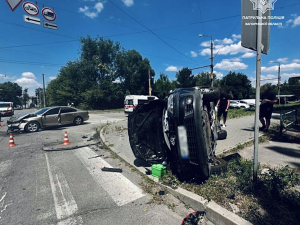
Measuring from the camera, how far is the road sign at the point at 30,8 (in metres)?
7.93

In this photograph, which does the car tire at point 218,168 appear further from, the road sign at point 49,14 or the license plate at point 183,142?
the road sign at point 49,14

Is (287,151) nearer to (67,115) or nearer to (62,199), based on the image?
(62,199)

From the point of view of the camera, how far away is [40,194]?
3.24 m

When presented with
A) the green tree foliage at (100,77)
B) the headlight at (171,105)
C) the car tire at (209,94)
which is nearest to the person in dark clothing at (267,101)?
the car tire at (209,94)

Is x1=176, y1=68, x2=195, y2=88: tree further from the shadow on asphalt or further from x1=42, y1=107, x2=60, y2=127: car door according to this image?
the shadow on asphalt

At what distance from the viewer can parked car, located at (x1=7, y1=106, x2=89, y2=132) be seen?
9.53 metres

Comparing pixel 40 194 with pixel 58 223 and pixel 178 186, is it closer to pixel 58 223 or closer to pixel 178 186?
pixel 58 223

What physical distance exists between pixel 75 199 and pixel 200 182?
2.31 m

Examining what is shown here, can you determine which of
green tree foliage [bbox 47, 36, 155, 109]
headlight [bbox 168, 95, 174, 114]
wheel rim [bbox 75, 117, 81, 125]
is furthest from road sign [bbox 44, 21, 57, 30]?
green tree foliage [bbox 47, 36, 155, 109]

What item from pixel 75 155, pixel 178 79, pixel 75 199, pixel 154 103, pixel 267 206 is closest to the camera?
pixel 267 206

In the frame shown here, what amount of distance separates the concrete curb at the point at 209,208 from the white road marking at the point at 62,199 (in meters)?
1.62

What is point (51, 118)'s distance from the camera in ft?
34.5

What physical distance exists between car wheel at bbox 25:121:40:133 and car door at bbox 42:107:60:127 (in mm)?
373

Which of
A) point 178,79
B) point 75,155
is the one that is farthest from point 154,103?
point 178,79
